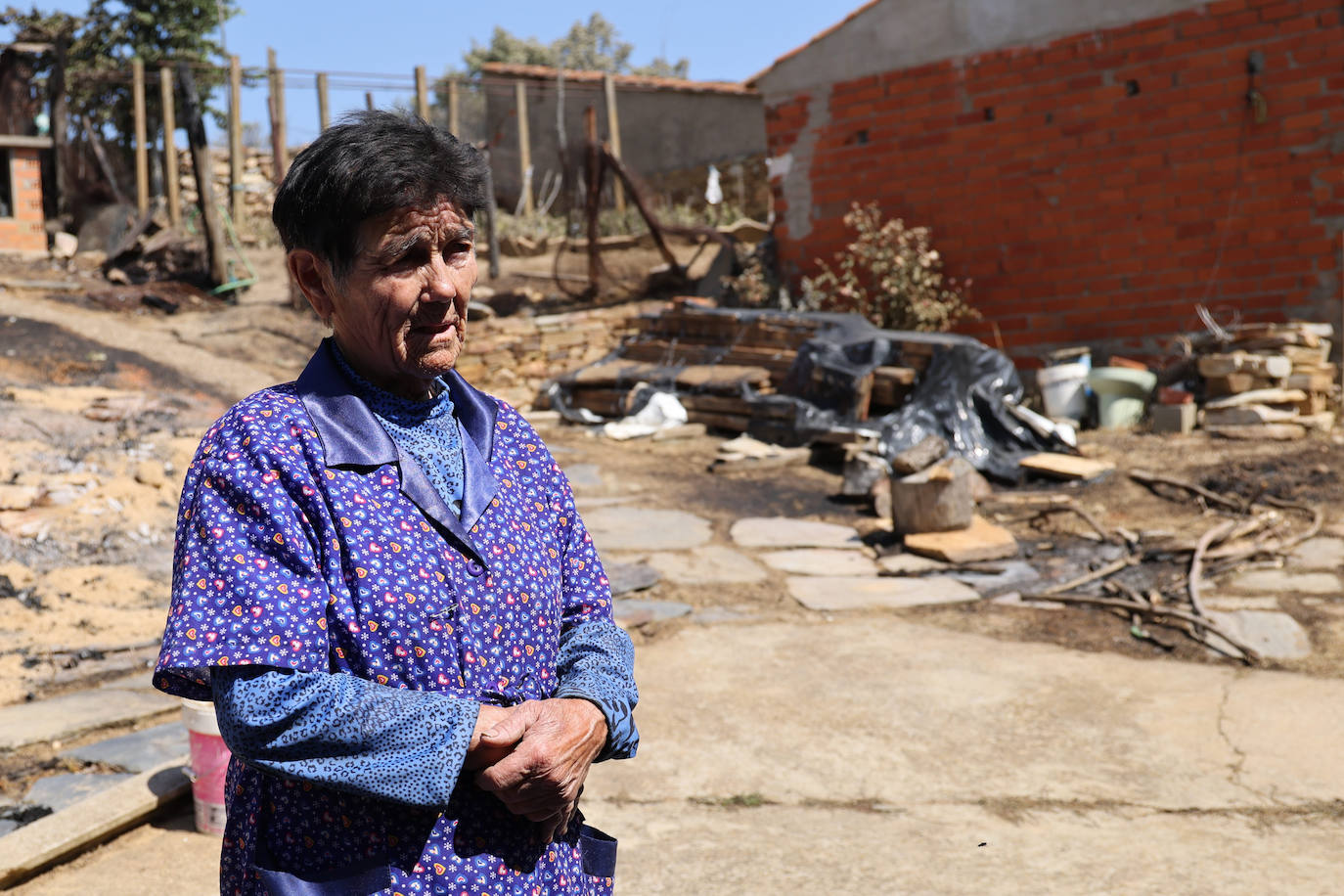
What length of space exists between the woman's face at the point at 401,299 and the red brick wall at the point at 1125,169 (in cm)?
899

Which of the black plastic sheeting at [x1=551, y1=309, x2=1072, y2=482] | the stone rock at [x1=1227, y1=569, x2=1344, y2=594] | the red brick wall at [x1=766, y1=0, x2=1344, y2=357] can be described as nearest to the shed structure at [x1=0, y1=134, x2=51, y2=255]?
the red brick wall at [x1=766, y1=0, x2=1344, y2=357]

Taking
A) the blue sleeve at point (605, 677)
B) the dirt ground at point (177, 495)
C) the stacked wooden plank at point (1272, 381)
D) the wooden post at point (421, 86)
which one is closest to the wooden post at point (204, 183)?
the wooden post at point (421, 86)

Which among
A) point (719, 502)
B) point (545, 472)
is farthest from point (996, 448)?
point (545, 472)

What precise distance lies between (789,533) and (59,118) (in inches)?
496

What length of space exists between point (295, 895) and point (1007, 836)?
219 centimetres

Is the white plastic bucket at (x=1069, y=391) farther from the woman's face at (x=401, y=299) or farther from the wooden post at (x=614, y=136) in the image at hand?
the woman's face at (x=401, y=299)

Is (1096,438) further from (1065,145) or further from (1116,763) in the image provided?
(1116,763)

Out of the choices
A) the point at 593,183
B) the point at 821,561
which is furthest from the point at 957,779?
the point at 593,183

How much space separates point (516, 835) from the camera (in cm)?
148

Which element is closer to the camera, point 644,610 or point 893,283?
point 644,610

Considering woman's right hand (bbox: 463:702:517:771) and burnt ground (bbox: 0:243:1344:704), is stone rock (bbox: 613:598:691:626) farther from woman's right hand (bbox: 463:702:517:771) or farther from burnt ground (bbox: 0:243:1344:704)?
woman's right hand (bbox: 463:702:517:771)

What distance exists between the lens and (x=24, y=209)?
14055 mm

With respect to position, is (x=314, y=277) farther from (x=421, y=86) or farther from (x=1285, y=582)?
(x=421, y=86)

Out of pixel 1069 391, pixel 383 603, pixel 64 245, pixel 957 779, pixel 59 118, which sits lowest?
pixel 957 779
